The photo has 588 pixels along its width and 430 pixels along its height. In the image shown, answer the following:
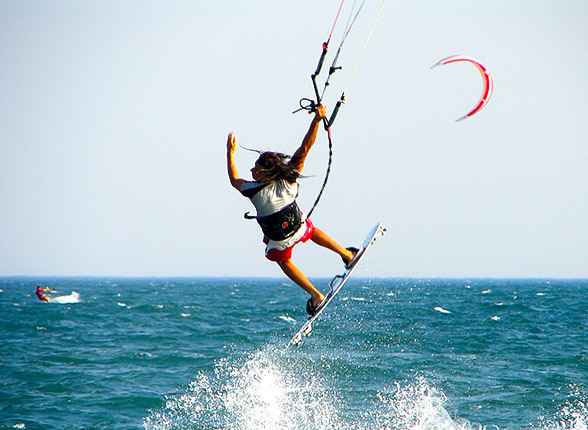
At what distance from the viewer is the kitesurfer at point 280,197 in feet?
23.1

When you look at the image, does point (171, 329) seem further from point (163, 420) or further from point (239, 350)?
point (163, 420)

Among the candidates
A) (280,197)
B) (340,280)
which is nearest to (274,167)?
(280,197)

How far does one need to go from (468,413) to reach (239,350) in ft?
29.2

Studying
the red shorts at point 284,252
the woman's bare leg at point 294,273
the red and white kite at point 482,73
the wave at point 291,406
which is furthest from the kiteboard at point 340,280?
the wave at point 291,406

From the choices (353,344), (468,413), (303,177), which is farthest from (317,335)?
(303,177)

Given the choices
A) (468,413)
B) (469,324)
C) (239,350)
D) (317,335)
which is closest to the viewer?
(468,413)

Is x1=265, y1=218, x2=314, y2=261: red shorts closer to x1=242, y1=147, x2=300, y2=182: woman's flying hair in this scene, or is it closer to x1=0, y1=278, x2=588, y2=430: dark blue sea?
x1=242, y1=147, x2=300, y2=182: woman's flying hair

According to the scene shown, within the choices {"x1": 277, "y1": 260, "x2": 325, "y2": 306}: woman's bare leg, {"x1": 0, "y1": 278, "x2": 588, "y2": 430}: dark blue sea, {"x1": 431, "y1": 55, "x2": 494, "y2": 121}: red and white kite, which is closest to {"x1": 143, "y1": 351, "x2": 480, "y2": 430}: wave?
{"x1": 0, "y1": 278, "x2": 588, "y2": 430}: dark blue sea

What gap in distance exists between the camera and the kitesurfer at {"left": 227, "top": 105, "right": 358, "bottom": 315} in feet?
23.1

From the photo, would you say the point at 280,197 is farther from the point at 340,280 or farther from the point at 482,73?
the point at 482,73

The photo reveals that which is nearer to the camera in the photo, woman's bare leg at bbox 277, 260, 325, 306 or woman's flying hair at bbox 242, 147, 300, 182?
woman's flying hair at bbox 242, 147, 300, 182

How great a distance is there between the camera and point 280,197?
285 inches

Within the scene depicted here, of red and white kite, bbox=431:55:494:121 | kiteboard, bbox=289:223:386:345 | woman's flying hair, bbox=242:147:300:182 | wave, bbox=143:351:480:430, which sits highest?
red and white kite, bbox=431:55:494:121

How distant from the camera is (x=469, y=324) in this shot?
2636 centimetres
